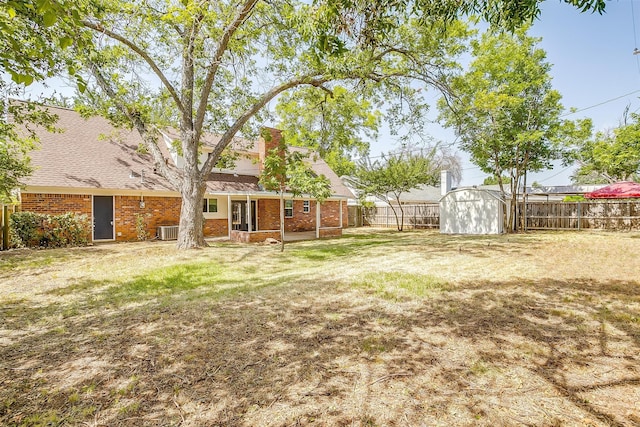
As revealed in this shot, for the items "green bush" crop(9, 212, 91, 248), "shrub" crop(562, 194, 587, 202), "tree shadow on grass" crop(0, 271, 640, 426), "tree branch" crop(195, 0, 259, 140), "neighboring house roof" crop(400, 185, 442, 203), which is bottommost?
"tree shadow on grass" crop(0, 271, 640, 426)

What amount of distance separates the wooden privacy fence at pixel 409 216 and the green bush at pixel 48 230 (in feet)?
65.3

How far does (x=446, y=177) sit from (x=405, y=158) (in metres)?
9.57

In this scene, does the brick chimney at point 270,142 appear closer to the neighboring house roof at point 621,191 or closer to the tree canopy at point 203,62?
the tree canopy at point 203,62

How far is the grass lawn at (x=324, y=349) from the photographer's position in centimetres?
254

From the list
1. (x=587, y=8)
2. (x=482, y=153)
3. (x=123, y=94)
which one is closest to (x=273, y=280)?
(x=587, y=8)

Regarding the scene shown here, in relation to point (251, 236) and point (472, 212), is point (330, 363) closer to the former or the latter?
point (251, 236)

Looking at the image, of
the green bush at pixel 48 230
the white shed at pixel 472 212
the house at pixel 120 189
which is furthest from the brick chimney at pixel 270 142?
the white shed at pixel 472 212

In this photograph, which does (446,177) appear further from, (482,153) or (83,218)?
(83,218)

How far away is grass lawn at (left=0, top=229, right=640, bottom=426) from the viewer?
8.34 ft

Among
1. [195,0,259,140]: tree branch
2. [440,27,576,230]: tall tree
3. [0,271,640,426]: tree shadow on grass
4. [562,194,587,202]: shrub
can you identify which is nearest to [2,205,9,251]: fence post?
[195,0,259,140]: tree branch

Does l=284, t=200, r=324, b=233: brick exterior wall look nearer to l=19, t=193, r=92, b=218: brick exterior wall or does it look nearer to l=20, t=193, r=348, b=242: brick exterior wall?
l=20, t=193, r=348, b=242: brick exterior wall

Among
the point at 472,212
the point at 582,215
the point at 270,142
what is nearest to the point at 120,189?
the point at 270,142

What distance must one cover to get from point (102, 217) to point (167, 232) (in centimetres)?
271

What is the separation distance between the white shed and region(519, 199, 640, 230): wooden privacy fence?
8.82 ft
